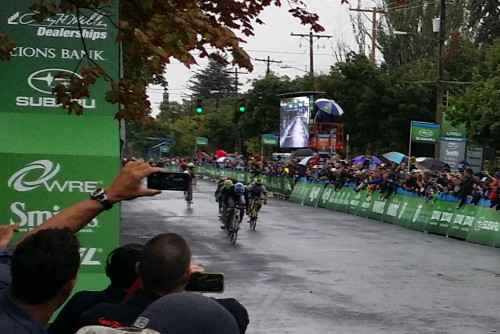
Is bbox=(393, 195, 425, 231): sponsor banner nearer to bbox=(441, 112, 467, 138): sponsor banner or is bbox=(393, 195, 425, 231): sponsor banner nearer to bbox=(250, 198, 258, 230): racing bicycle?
bbox=(250, 198, 258, 230): racing bicycle

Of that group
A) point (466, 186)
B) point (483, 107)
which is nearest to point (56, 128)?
point (466, 186)

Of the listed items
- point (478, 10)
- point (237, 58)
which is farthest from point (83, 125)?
point (478, 10)

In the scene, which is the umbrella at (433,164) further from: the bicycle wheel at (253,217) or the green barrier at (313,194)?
the bicycle wheel at (253,217)

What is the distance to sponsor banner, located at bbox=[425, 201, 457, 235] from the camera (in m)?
23.6

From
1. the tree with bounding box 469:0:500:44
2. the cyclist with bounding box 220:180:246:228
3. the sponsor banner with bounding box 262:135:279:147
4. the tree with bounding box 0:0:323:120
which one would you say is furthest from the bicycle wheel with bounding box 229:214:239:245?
the tree with bounding box 469:0:500:44

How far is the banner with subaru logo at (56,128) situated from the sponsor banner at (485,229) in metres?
15.6

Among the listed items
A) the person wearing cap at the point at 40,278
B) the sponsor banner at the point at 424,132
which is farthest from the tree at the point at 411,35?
the person wearing cap at the point at 40,278

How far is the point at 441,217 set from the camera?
79.0ft

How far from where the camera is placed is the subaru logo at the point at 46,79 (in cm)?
692

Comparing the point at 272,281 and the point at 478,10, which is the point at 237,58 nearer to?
the point at 272,281

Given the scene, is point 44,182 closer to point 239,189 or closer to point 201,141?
point 239,189

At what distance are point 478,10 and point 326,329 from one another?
198 feet

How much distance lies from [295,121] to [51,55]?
57.7 m

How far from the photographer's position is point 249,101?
7756 centimetres
